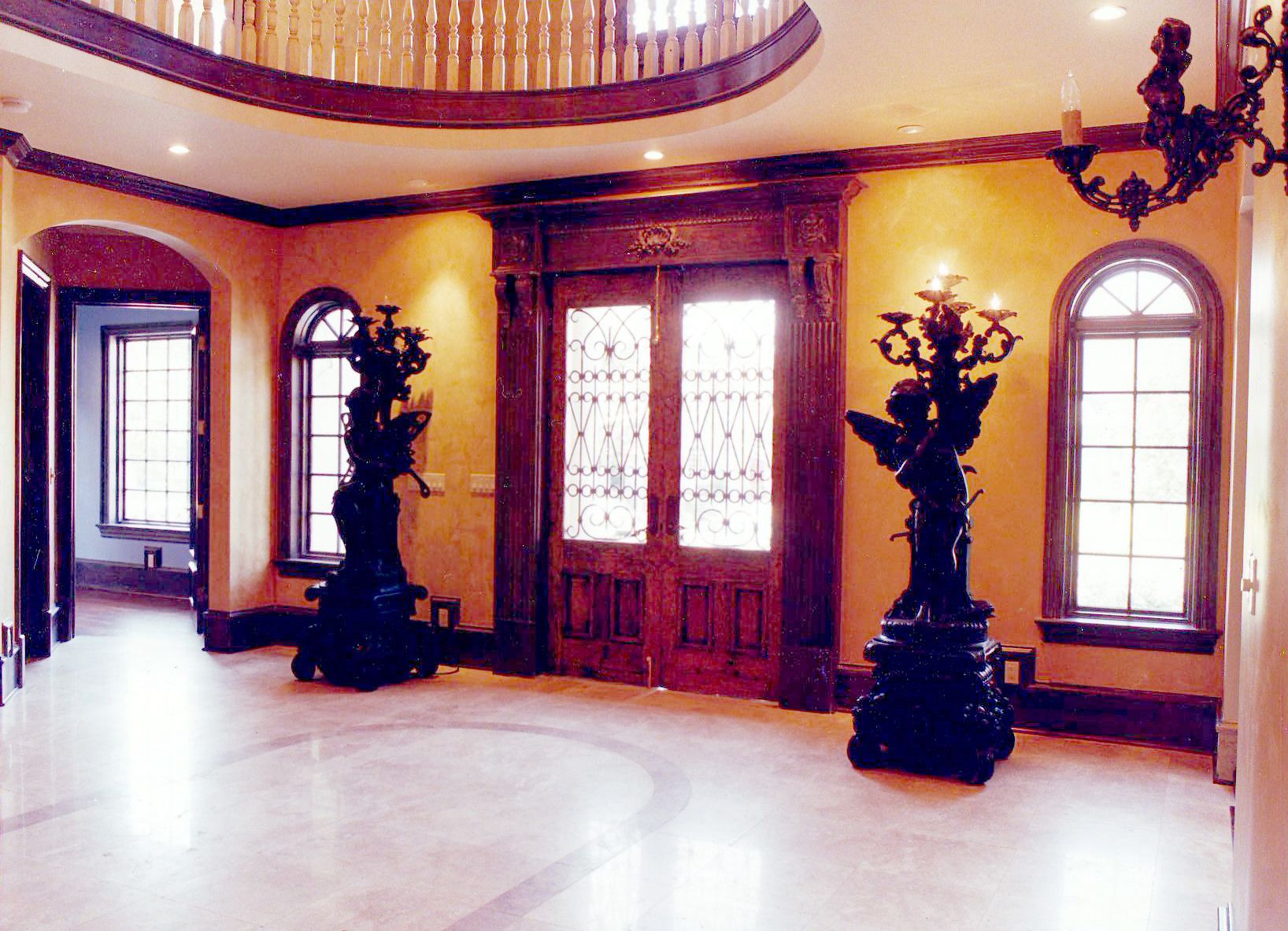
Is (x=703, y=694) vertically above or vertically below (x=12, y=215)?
below

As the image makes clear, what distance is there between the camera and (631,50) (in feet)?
19.6

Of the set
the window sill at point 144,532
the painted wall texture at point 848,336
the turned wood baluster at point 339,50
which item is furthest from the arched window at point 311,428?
the window sill at point 144,532

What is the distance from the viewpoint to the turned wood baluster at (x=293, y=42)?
5.91 metres

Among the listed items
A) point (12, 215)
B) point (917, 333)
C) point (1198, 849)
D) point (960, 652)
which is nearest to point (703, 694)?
point (960, 652)

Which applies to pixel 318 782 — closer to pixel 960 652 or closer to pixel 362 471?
pixel 362 471

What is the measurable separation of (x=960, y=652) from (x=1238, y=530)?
131 cm

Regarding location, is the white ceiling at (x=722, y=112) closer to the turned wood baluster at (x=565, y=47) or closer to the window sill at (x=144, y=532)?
the turned wood baluster at (x=565, y=47)

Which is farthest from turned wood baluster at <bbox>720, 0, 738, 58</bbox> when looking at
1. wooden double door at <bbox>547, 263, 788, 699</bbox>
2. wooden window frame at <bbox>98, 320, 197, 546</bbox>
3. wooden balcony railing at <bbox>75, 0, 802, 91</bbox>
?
wooden window frame at <bbox>98, 320, 197, 546</bbox>

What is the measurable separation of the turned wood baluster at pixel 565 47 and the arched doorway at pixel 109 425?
3016mm

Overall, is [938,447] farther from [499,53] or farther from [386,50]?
[386,50]

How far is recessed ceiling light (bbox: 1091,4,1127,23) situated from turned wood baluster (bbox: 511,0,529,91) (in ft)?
10.3

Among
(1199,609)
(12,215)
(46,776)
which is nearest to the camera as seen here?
(46,776)

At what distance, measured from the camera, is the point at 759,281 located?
634 cm

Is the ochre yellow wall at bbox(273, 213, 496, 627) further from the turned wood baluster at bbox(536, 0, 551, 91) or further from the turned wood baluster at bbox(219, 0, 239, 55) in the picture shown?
the turned wood baluster at bbox(219, 0, 239, 55)
